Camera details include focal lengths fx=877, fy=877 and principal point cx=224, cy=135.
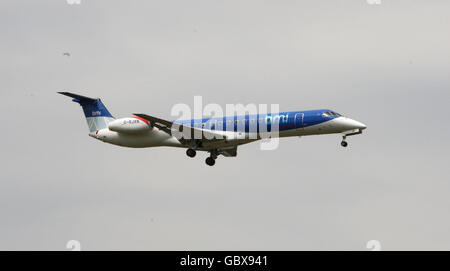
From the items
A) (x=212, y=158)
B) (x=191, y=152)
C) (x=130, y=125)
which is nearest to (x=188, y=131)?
(x=191, y=152)

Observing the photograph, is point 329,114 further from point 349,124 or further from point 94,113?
point 94,113

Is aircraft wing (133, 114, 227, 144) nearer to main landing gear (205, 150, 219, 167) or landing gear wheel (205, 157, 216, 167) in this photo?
main landing gear (205, 150, 219, 167)

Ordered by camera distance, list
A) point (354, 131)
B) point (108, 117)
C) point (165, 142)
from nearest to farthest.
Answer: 1. point (354, 131)
2. point (165, 142)
3. point (108, 117)

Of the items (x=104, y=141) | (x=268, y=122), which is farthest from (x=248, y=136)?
(x=104, y=141)

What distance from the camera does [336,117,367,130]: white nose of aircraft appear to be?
55.7 m

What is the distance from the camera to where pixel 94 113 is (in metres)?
64.2

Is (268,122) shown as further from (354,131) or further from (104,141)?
(104,141)

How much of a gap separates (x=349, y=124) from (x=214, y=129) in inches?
357

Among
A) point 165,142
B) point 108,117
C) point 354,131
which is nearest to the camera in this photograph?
point 354,131

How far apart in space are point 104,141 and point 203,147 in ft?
27.1

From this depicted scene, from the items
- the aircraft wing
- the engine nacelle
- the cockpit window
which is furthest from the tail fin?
the cockpit window

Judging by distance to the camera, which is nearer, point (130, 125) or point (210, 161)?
point (130, 125)

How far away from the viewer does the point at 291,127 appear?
5594 cm

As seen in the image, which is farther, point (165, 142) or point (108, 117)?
point (108, 117)
